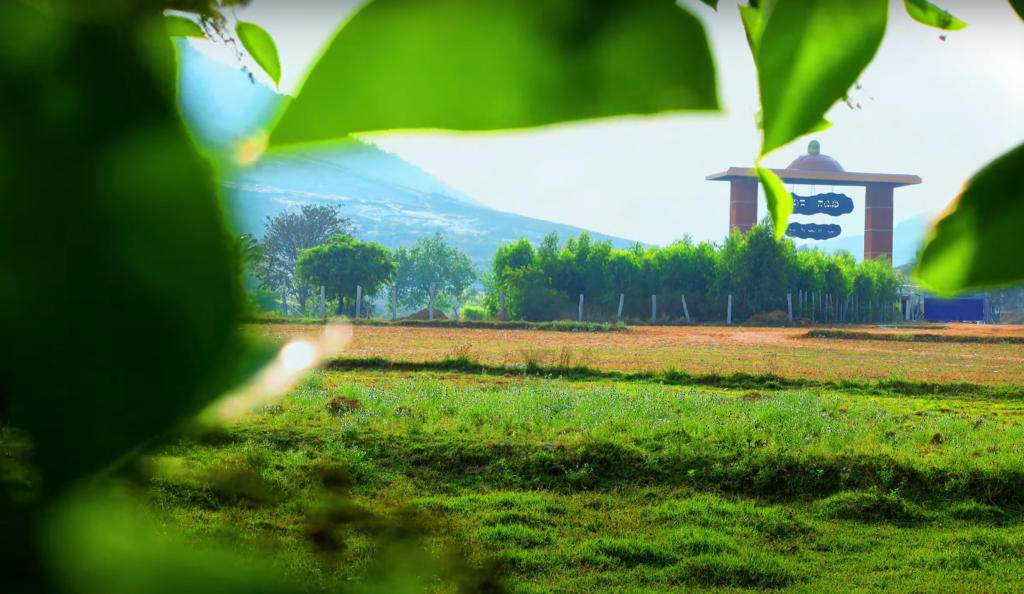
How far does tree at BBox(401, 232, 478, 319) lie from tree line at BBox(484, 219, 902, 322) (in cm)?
54

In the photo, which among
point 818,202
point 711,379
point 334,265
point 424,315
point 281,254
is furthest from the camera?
point 424,315

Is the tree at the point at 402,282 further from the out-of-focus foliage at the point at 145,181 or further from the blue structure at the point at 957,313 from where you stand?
the blue structure at the point at 957,313

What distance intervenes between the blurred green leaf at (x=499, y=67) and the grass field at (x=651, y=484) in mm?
1118

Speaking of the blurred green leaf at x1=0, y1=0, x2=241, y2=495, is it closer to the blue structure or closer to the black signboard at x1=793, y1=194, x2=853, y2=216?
the black signboard at x1=793, y1=194, x2=853, y2=216

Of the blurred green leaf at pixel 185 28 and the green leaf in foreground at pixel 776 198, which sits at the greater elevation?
the blurred green leaf at pixel 185 28

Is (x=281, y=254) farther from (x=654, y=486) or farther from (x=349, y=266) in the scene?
(x=349, y=266)

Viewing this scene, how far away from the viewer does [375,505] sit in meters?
2.08

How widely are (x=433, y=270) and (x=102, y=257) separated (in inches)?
328

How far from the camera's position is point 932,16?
0.41ft

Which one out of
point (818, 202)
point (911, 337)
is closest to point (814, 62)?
point (818, 202)

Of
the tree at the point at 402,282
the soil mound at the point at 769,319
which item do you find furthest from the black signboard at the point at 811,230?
the tree at the point at 402,282

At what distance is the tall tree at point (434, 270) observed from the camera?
8000mm

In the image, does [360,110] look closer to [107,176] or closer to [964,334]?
[107,176]

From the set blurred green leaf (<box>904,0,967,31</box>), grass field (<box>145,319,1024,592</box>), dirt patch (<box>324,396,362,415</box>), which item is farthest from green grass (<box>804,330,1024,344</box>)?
blurred green leaf (<box>904,0,967,31</box>)
